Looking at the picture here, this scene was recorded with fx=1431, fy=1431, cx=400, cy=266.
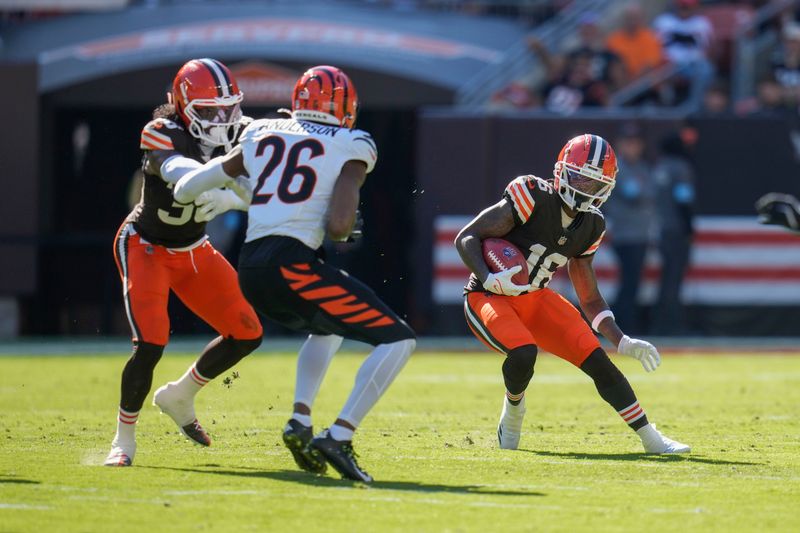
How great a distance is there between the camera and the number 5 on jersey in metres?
6.29

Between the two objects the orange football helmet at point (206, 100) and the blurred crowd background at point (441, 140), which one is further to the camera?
the blurred crowd background at point (441, 140)

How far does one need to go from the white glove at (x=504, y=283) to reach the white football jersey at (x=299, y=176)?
1220 millimetres

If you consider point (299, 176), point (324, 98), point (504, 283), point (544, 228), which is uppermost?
point (324, 98)

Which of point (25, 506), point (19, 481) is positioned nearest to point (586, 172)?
point (19, 481)

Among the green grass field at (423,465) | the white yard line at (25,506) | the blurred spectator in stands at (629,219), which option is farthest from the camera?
the blurred spectator in stands at (629,219)

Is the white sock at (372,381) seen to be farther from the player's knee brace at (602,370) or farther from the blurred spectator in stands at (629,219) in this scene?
the blurred spectator in stands at (629,219)

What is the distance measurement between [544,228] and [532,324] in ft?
1.72

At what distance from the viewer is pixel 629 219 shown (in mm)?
15141

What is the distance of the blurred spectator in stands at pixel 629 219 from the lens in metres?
15.1

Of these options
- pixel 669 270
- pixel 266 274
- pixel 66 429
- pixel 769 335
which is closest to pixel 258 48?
pixel 669 270

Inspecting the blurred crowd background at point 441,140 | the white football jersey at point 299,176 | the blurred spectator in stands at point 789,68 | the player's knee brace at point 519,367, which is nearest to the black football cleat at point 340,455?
the white football jersey at point 299,176

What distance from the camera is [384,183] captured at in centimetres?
1662

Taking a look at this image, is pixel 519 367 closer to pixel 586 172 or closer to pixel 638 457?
pixel 638 457

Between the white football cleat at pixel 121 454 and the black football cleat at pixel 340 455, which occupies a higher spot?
the black football cleat at pixel 340 455
